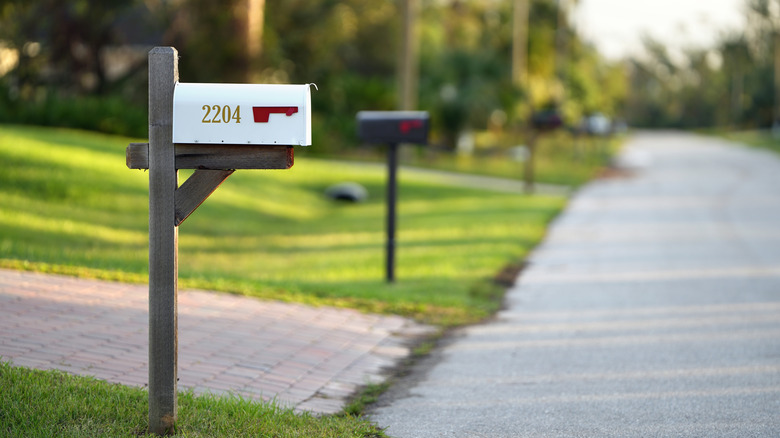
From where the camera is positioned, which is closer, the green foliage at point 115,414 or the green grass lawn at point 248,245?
the green foliage at point 115,414

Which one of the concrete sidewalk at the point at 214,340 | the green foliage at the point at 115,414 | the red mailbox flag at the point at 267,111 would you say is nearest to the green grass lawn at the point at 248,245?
the green foliage at the point at 115,414

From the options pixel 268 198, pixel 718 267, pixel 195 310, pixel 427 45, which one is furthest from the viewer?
pixel 427 45

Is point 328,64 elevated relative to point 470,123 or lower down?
elevated

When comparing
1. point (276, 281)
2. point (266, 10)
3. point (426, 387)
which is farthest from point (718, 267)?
point (266, 10)

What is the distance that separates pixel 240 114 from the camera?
418cm

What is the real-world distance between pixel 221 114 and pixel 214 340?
2550 millimetres

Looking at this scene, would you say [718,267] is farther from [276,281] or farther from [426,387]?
[426,387]

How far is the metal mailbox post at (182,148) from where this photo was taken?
418 cm

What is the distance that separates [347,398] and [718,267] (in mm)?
6971

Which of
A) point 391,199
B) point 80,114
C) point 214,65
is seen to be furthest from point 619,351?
point 214,65

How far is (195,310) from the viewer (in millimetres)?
7109

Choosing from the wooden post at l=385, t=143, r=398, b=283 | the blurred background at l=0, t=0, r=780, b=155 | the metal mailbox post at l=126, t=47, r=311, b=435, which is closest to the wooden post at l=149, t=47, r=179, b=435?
the metal mailbox post at l=126, t=47, r=311, b=435

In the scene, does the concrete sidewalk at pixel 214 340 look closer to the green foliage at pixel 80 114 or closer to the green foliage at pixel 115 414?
the green foliage at pixel 115 414

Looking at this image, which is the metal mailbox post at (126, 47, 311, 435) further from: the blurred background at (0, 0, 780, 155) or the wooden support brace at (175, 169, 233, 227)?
the blurred background at (0, 0, 780, 155)
